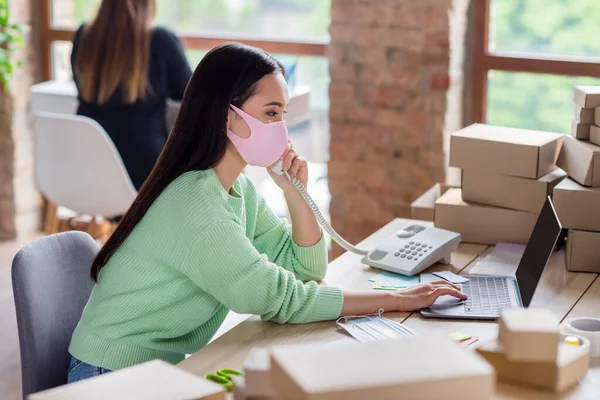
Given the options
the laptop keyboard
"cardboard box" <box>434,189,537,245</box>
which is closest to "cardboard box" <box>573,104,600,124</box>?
"cardboard box" <box>434,189,537,245</box>

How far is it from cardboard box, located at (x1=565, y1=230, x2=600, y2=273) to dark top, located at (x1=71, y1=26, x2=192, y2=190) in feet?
6.23

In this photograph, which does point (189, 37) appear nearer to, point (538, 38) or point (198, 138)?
point (538, 38)

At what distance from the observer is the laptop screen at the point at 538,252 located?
6.13ft

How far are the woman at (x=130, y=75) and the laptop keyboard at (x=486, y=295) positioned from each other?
188cm

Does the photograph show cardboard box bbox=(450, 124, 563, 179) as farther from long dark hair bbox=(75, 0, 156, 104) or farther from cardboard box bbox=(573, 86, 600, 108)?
long dark hair bbox=(75, 0, 156, 104)

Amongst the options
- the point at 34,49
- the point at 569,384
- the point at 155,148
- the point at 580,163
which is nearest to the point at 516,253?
the point at 580,163

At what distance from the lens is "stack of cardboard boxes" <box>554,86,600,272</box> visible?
2.25 metres

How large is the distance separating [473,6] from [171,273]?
2.12m

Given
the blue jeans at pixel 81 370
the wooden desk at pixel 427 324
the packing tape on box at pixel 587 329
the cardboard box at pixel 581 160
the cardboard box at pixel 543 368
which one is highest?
the cardboard box at pixel 581 160

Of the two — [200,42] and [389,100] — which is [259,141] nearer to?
[389,100]

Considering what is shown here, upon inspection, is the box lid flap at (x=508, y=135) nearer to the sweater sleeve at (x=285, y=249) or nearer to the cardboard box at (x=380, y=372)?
the sweater sleeve at (x=285, y=249)

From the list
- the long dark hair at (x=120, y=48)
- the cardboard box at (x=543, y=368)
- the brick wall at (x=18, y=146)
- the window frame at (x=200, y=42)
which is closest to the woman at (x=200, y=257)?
the cardboard box at (x=543, y=368)

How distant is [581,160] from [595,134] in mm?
86

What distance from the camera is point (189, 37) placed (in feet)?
→ 14.1
